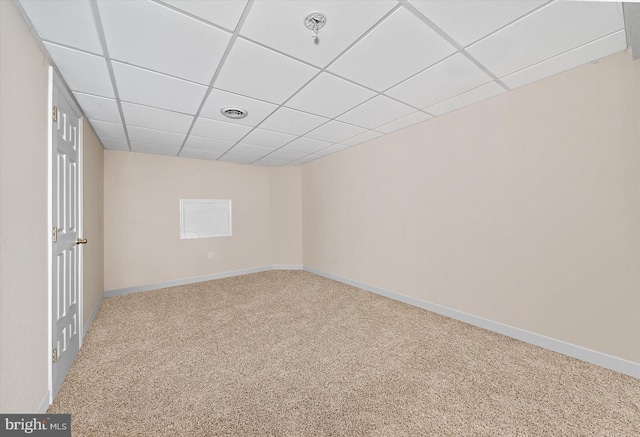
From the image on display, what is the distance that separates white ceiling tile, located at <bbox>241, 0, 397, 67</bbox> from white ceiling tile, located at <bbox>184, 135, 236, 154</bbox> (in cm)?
243

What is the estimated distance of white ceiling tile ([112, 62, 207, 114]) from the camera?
6.68 feet

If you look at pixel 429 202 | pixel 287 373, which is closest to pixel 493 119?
pixel 429 202

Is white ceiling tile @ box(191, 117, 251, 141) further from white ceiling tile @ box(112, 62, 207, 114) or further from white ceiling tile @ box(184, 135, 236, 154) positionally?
white ceiling tile @ box(112, 62, 207, 114)

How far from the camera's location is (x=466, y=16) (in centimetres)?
152

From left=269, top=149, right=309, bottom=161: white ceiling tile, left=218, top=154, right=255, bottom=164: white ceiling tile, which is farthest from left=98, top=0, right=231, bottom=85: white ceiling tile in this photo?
left=218, top=154, right=255, bottom=164: white ceiling tile

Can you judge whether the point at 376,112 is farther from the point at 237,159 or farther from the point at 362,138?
the point at 237,159

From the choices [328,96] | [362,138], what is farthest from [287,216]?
[328,96]

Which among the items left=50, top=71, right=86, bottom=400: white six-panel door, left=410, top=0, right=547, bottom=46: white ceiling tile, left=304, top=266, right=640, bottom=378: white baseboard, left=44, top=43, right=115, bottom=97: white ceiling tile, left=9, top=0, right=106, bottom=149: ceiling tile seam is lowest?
left=304, top=266, right=640, bottom=378: white baseboard

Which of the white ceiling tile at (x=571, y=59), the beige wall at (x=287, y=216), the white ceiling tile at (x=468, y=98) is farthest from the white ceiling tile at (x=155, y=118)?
the white ceiling tile at (x=571, y=59)

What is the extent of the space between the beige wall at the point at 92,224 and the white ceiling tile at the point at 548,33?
151 inches

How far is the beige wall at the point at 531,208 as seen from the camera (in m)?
1.99

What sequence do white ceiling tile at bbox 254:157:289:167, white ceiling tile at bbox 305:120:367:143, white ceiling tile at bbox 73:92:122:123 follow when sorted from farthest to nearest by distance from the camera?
white ceiling tile at bbox 254:157:289:167 < white ceiling tile at bbox 305:120:367:143 < white ceiling tile at bbox 73:92:122:123

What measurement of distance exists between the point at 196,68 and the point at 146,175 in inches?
128

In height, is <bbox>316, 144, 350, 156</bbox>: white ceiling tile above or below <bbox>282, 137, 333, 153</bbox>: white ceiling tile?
above
